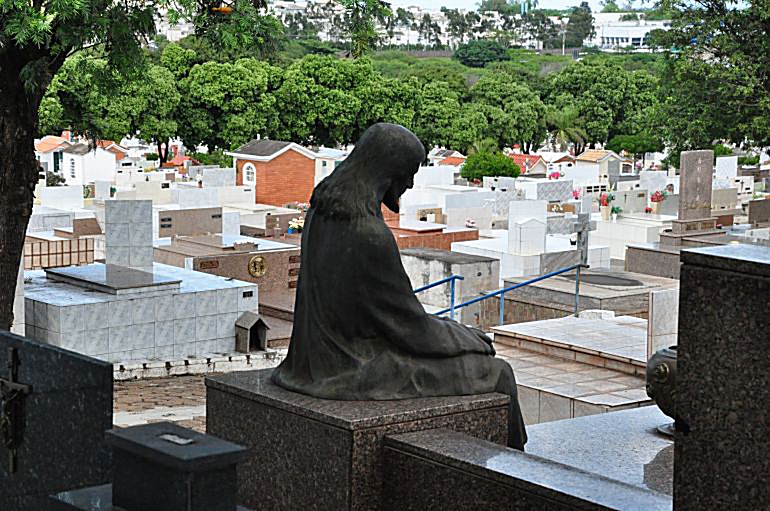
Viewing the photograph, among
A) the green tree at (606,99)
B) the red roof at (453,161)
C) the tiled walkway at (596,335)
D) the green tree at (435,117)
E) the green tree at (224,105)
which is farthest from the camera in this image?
the green tree at (606,99)

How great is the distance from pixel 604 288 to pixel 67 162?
68.3 feet

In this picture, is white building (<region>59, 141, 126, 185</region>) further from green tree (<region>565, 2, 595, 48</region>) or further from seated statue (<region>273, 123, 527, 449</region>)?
green tree (<region>565, 2, 595, 48</region>)

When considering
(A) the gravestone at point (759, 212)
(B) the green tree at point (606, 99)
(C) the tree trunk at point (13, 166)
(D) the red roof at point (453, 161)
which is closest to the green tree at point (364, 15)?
(C) the tree trunk at point (13, 166)

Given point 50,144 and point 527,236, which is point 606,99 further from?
point 527,236

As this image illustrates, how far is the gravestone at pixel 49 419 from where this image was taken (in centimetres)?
455

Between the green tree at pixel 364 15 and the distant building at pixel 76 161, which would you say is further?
the distant building at pixel 76 161

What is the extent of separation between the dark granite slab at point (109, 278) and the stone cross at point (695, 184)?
9.79 m

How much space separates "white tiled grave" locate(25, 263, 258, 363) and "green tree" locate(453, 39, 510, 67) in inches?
4072

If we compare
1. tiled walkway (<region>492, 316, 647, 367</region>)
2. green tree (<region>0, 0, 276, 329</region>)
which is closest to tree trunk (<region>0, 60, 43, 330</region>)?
green tree (<region>0, 0, 276, 329</region>)

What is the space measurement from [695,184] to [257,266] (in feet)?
25.5

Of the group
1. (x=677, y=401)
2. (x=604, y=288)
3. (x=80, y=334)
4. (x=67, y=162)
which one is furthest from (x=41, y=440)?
(x=67, y=162)

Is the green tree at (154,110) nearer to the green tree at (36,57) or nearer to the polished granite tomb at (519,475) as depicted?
the green tree at (36,57)

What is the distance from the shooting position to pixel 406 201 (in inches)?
1047

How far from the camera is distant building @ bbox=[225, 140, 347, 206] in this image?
30531 millimetres
